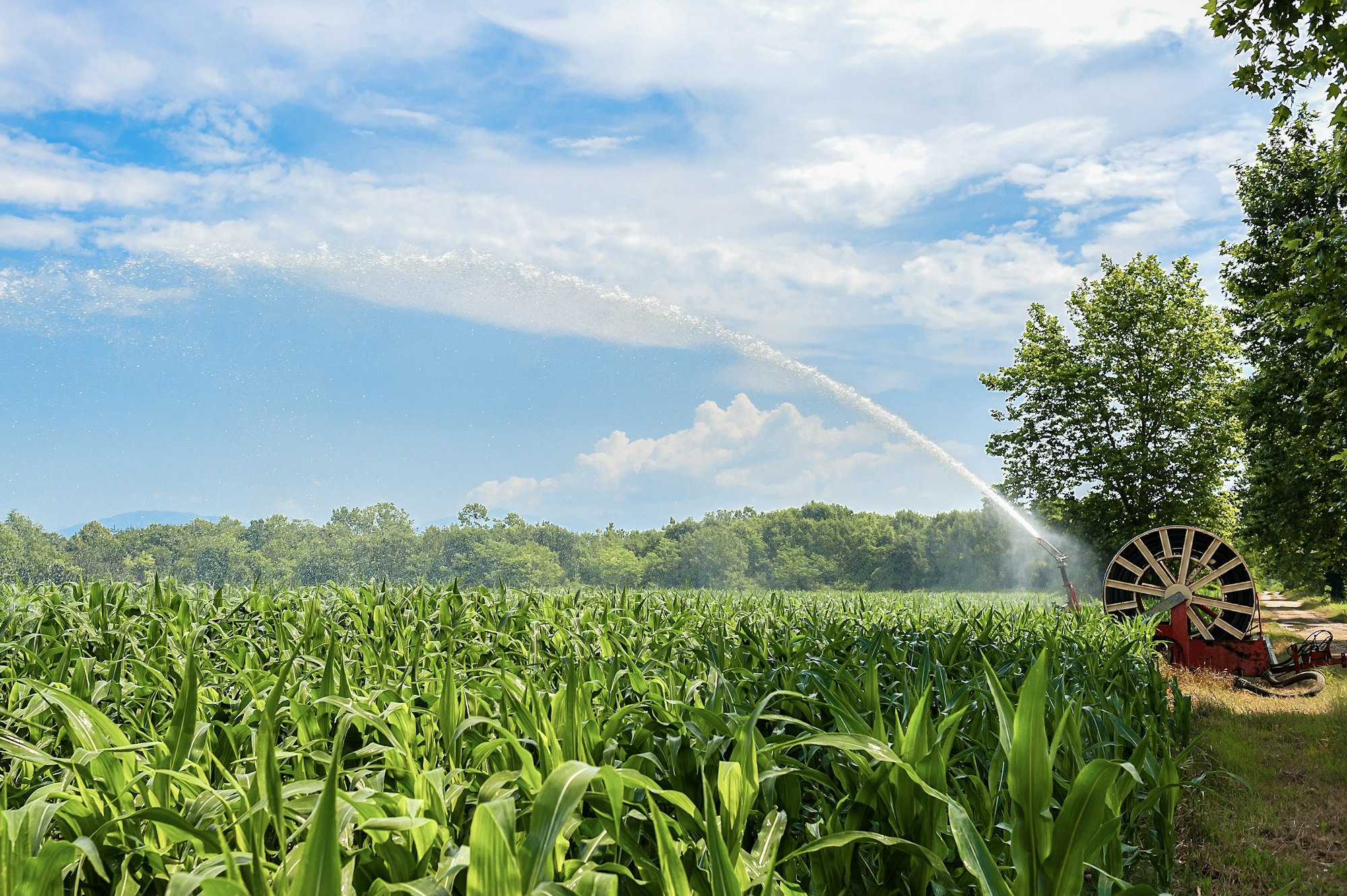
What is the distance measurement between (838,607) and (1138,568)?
7.17m

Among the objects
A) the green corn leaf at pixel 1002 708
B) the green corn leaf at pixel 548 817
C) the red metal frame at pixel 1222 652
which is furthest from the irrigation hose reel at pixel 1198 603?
the green corn leaf at pixel 548 817

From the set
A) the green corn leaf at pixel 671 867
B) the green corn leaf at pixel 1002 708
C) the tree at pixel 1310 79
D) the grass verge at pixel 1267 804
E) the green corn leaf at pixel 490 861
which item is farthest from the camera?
the tree at pixel 1310 79

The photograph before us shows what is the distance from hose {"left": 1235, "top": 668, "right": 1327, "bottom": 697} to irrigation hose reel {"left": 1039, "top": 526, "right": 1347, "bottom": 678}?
7 cm

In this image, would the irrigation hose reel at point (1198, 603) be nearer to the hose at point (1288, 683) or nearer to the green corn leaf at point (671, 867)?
the hose at point (1288, 683)

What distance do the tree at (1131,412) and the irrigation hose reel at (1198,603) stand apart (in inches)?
553

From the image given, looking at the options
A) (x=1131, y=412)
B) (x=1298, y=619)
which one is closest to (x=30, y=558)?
(x=1131, y=412)

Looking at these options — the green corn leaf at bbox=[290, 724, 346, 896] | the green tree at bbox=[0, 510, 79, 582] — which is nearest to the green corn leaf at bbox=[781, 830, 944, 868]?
the green corn leaf at bbox=[290, 724, 346, 896]

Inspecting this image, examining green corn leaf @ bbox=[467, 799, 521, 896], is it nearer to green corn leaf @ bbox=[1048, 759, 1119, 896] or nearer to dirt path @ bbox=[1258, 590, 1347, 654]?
green corn leaf @ bbox=[1048, 759, 1119, 896]

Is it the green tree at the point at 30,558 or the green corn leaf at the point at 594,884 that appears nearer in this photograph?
the green corn leaf at the point at 594,884

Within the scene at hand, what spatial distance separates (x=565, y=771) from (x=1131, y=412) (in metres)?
30.1

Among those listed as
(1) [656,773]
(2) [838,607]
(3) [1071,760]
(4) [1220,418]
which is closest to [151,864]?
(1) [656,773]

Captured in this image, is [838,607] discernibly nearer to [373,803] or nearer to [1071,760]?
[1071,760]

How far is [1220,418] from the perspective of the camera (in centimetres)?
2667

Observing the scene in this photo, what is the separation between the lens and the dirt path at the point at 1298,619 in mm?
23672
